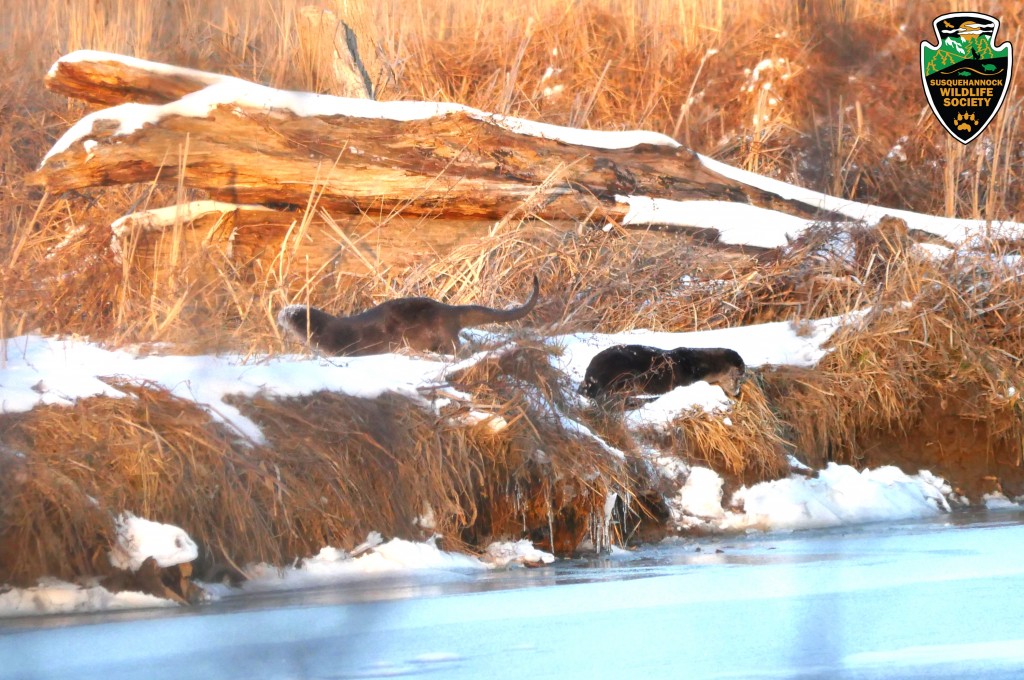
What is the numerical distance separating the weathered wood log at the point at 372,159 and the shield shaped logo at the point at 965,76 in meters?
1.14

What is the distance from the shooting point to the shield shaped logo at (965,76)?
7012 millimetres

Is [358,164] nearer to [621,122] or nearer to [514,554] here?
[514,554]

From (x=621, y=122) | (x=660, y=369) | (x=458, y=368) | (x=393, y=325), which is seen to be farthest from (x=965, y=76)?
(x=458, y=368)

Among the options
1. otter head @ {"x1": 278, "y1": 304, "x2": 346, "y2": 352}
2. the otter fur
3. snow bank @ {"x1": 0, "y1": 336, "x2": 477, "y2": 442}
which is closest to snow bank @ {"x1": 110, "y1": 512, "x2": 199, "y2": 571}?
snow bank @ {"x1": 0, "y1": 336, "x2": 477, "y2": 442}

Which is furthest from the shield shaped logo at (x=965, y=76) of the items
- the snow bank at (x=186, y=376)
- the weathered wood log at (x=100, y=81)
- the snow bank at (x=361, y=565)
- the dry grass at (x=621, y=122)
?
the snow bank at (x=361, y=565)

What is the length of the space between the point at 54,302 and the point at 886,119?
6.14 meters

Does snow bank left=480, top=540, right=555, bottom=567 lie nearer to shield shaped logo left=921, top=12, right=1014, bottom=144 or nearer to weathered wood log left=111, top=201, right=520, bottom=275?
weathered wood log left=111, top=201, right=520, bottom=275

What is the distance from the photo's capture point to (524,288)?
6.30m

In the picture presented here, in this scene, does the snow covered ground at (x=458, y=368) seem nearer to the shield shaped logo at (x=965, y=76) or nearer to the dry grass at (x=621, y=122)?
the dry grass at (x=621, y=122)

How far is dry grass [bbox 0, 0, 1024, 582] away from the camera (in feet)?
10.6

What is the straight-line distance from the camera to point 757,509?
4.48 m

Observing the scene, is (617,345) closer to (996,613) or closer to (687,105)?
(996,613)

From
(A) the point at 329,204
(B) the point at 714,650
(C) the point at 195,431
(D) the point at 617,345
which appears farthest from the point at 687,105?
(B) the point at 714,650

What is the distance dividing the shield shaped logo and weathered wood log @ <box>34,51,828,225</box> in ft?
3.76
